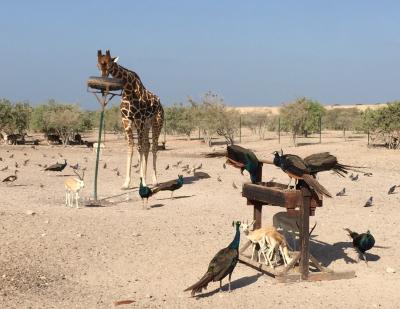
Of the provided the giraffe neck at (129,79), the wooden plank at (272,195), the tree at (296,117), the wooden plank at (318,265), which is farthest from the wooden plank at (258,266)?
the tree at (296,117)

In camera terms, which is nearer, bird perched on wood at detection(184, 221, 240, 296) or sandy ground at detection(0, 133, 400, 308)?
bird perched on wood at detection(184, 221, 240, 296)

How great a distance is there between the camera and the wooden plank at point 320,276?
10.2 m

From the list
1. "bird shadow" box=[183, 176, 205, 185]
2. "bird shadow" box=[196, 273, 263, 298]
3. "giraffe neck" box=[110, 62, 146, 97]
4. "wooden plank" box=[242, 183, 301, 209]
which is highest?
"giraffe neck" box=[110, 62, 146, 97]

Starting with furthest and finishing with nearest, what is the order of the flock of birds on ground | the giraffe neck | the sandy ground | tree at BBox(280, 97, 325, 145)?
tree at BBox(280, 97, 325, 145) < the giraffe neck < the sandy ground < the flock of birds on ground

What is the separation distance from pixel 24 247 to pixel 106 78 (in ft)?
26.2

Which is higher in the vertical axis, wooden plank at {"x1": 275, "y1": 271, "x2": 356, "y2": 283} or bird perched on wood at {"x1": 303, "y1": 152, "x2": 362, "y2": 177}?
bird perched on wood at {"x1": 303, "y1": 152, "x2": 362, "y2": 177}

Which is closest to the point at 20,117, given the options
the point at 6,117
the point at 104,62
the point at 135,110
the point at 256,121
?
the point at 6,117

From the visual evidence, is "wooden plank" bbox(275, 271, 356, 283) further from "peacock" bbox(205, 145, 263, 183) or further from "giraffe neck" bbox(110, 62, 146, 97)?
"giraffe neck" bbox(110, 62, 146, 97)

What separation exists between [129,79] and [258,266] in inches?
471

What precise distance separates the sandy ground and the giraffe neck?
374cm

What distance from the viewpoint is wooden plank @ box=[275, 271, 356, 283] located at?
1023 centimetres

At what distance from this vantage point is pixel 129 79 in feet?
69.2

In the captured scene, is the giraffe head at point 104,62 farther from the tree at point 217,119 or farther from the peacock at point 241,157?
the tree at point 217,119

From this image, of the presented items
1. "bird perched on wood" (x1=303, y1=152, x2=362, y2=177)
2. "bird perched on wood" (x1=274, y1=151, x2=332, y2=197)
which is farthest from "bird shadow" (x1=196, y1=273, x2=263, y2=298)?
"bird perched on wood" (x1=303, y1=152, x2=362, y2=177)
